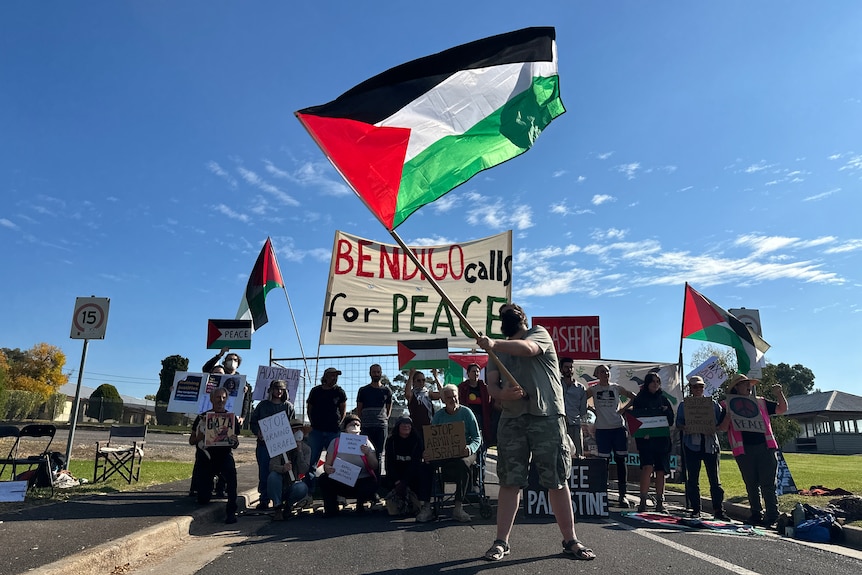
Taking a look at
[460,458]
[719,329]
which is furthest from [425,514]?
[719,329]

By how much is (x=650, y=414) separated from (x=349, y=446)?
404 cm

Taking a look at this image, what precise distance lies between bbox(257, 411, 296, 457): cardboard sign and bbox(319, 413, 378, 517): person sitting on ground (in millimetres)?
519

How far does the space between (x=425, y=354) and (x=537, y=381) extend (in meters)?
5.41

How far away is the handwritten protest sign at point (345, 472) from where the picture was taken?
7.16 meters

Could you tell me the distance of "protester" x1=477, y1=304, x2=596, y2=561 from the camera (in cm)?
454

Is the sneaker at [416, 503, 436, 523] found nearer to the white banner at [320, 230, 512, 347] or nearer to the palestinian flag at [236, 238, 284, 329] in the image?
the white banner at [320, 230, 512, 347]

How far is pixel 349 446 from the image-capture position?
7.39 metres

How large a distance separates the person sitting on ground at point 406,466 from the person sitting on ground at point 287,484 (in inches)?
42.9

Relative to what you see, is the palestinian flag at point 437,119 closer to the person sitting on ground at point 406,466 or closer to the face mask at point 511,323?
the face mask at point 511,323

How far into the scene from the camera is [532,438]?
4637mm

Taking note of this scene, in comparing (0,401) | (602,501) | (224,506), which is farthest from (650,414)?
(0,401)

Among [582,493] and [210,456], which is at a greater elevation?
[210,456]

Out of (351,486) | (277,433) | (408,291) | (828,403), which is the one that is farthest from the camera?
(828,403)

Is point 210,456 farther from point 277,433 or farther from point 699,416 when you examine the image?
point 699,416
